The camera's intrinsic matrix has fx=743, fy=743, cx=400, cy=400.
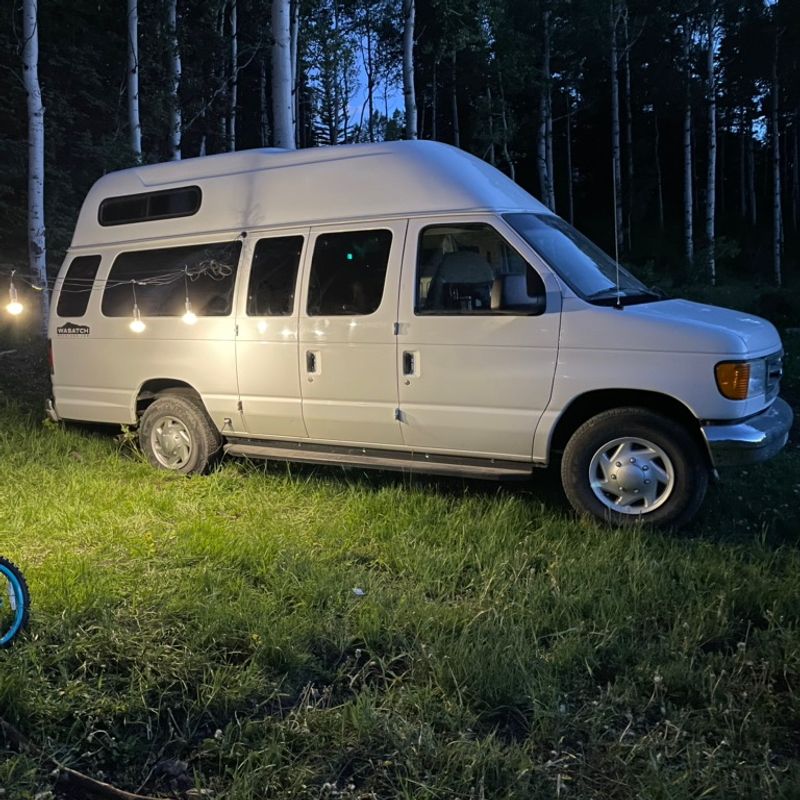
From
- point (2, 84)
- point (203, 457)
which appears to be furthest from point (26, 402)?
Answer: point (2, 84)

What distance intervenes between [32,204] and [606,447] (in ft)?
34.4

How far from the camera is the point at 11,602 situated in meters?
3.42

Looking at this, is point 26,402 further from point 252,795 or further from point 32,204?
point 252,795

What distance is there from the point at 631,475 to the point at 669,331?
965 millimetres

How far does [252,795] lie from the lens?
2506 millimetres

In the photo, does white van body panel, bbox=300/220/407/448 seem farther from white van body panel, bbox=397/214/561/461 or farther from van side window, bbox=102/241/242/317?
van side window, bbox=102/241/242/317

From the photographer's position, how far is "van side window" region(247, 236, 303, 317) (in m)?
5.92

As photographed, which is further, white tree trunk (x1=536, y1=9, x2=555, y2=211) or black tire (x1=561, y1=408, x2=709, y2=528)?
white tree trunk (x1=536, y1=9, x2=555, y2=211)

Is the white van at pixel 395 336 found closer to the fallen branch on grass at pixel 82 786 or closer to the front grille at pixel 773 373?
the front grille at pixel 773 373

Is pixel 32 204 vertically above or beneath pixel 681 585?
above

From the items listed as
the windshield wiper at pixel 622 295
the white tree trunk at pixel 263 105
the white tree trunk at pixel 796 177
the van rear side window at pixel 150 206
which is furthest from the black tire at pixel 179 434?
the white tree trunk at pixel 796 177

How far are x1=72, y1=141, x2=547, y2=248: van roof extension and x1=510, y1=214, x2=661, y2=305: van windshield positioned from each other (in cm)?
21

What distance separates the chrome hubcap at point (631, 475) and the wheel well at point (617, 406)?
0.25 m

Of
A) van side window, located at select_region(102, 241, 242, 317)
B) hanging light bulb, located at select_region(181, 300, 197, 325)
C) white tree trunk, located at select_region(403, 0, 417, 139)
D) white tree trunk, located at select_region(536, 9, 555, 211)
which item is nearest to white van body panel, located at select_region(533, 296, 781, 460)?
van side window, located at select_region(102, 241, 242, 317)
